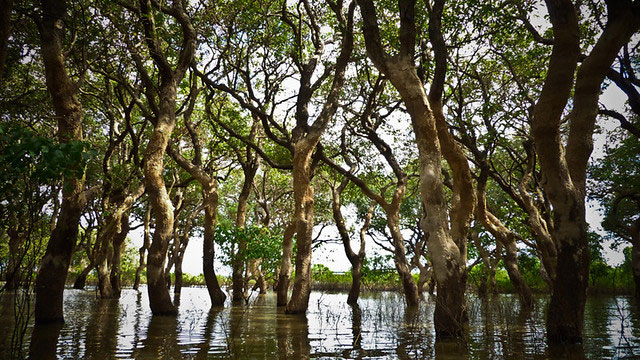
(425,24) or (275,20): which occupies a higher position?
(275,20)

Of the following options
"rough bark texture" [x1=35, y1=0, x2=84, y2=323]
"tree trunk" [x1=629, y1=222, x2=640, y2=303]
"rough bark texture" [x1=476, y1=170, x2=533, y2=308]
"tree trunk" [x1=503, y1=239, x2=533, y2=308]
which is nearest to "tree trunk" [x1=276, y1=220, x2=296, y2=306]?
"rough bark texture" [x1=476, y1=170, x2=533, y2=308]

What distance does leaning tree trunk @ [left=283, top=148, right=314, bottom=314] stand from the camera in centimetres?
1356

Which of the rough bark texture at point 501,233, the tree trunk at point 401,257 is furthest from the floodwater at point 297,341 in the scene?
the tree trunk at point 401,257

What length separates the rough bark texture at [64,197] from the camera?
940 centimetres

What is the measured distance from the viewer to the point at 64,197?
970cm

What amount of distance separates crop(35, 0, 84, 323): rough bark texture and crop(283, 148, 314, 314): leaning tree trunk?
6289 mm

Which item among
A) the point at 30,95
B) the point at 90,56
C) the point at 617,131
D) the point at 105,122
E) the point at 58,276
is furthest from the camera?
the point at 105,122

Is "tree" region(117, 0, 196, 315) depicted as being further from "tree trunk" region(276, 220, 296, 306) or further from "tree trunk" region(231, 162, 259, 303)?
"tree trunk" region(231, 162, 259, 303)

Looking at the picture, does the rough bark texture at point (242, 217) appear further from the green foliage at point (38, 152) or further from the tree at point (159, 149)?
the green foliage at point (38, 152)

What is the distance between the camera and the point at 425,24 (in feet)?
44.2

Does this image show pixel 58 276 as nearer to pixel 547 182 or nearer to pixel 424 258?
pixel 547 182

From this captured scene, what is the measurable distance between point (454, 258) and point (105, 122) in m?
18.8

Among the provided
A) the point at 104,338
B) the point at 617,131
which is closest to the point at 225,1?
the point at 104,338

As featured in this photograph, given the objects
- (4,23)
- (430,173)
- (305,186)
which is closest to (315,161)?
(305,186)
